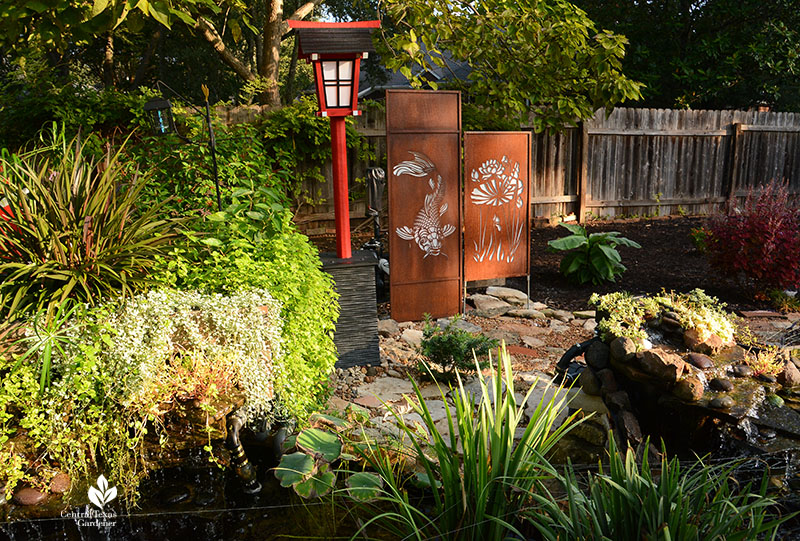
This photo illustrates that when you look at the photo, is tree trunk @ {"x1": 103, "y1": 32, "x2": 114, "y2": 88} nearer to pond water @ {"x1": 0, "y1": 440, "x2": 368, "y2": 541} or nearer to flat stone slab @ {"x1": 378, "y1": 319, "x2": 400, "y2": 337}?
flat stone slab @ {"x1": 378, "y1": 319, "x2": 400, "y2": 337}

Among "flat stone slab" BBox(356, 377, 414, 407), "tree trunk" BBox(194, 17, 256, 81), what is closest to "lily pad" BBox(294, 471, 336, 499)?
"flat stone slab" BBox(356, 377, 414, 407)

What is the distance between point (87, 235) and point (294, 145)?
4989mm

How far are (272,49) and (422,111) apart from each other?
4.63 m

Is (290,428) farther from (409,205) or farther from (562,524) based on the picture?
(409,205)

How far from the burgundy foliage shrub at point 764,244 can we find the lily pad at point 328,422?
179 inches

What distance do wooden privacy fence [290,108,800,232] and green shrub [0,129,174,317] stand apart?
7156 mm

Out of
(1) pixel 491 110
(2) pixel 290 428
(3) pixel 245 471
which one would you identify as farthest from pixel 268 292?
(1) pixel 491 110

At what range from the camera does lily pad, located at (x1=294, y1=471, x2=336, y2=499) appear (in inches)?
84.9

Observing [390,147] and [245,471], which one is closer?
[245,471]

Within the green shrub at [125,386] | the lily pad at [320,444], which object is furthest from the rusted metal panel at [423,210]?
the lily pad at [320,444]

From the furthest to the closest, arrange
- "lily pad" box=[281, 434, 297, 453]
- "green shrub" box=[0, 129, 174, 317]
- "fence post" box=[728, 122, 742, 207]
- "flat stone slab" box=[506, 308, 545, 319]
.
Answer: "fence post" box=[728, 122, 742, 207] < "flat stone slab" box=[506, 308, 545, 319] < "green shrub" box=[0, 129, 174, 317] < "lily pad" box=[281, 434, 297, 453]

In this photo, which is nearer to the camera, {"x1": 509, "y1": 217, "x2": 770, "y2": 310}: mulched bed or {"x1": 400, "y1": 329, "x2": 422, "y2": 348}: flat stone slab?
{"x1": 400, "y1": 329, "x2": 422, "y2": 348}: flat stone slab

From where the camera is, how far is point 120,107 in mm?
7113

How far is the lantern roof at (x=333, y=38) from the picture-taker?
426 centimetres
